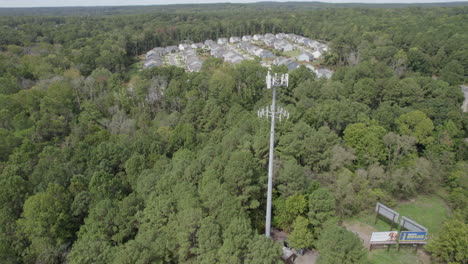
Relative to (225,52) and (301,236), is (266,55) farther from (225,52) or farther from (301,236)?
(301,236)

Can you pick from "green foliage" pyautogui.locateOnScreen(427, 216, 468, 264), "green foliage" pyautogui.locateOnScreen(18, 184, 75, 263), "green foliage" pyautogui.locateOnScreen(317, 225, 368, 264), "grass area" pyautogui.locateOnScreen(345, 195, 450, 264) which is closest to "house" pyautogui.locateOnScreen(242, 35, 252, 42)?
"grass area" pyautogui.locateOnScreen(345, 195, 450, 264)

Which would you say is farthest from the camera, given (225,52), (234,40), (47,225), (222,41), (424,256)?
(234,40)

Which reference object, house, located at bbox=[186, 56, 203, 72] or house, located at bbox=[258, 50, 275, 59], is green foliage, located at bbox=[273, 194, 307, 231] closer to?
house, located at bbox=[186, 56, 203, 72]

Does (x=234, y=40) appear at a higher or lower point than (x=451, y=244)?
higher

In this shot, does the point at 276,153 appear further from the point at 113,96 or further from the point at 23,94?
the point at 23,94

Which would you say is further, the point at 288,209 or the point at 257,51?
the point at 257,51

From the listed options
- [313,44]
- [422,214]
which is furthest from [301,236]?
[313,44]
